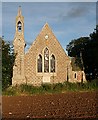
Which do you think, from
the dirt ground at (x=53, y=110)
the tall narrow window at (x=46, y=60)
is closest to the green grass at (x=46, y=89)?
the tall narrow window at (x=46, y=60)

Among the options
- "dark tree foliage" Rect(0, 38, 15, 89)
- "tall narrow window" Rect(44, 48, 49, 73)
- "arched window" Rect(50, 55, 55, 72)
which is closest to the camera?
"dark tree foliage" Rect(0, 38, 15, 89)

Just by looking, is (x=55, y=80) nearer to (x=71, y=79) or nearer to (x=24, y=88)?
(x=71, y=79)

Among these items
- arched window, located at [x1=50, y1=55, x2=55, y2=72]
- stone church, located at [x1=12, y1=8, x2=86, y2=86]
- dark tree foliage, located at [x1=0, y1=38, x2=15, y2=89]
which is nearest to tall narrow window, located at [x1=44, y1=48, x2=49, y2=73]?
stone church, located at [x1=12, y1=8, x2=86, y2=86]

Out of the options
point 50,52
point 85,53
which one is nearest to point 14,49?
point 50,52

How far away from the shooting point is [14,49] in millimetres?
44500

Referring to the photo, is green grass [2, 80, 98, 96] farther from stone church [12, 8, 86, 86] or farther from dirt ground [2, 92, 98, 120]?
dirt ground [2, 92, 98, 120]

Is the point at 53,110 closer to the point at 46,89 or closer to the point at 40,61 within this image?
the point at 46,89

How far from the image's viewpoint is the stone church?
43938mm

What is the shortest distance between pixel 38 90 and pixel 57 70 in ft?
43.5

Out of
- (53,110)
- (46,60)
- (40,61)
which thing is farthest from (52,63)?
(53,110)

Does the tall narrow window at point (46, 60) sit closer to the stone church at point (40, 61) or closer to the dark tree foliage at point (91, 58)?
the stone church at point (40, 61)

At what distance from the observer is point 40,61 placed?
45375 mm

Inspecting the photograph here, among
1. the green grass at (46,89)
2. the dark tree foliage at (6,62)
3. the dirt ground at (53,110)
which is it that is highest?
the dark tree foliage at (6,62)

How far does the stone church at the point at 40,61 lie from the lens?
4394cm
